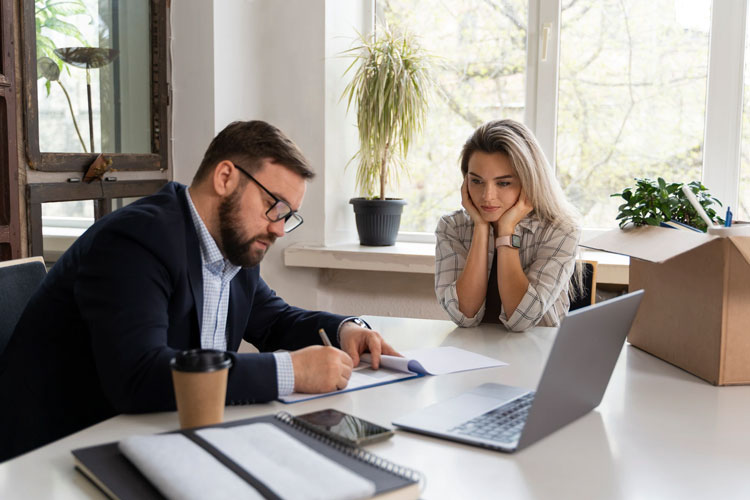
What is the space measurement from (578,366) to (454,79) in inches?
94.8

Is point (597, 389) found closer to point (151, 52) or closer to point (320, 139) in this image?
point (320, 139)

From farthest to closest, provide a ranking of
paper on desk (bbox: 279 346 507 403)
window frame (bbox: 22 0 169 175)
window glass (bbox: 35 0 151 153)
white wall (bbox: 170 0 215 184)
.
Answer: white wall (bbox: 170 0 215 184) → window glass (bbox: 35 0 151 153) → window frame (bbox: 22 0 169 175) → paper on desk (bbox: 279 346 507 403)

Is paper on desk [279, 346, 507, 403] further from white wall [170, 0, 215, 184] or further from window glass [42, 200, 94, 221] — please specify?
white wall [170, 0, 215, 184]

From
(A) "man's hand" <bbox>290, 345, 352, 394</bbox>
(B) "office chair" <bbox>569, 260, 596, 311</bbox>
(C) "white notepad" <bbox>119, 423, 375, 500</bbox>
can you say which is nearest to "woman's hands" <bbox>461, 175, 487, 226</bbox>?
(B) "office chair" <bbox>569, 260, 596, 311</bbox>

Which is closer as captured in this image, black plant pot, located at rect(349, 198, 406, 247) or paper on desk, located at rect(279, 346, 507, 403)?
paper on desk, located at rect(279, 346, 507, 403)

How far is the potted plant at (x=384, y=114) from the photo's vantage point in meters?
3.00

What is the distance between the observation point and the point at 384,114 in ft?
9.87

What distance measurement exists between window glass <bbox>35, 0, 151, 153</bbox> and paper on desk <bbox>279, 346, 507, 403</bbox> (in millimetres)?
1458

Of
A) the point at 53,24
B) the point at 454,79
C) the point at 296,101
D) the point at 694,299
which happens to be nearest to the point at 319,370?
the point at 694,299

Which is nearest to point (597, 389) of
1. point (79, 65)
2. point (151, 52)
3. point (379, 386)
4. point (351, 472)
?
point (379, 386)

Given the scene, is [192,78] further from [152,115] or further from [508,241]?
[508,241]

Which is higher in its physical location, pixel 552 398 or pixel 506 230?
pixel 506 230

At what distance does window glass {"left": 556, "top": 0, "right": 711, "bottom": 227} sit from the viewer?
119 inches

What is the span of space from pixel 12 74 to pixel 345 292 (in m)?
1.67
